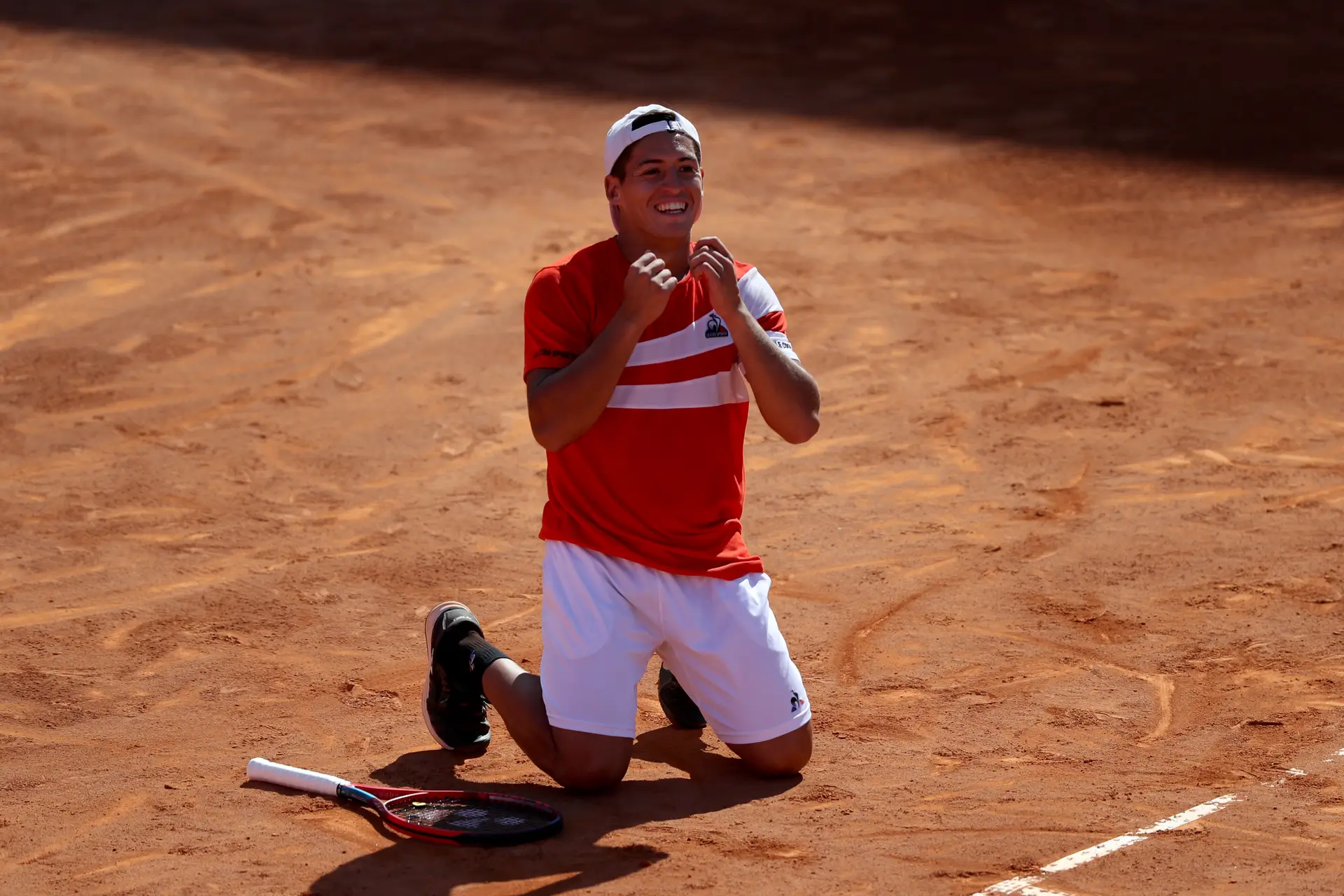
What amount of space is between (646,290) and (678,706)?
1384mm

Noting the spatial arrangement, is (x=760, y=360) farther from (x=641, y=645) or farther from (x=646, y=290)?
(x=641, y=645)

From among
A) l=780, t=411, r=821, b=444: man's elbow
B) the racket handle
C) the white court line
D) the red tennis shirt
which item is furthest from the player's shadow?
l=780, t=411, r=821, b=444: man's elbow

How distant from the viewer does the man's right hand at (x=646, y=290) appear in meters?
4.19

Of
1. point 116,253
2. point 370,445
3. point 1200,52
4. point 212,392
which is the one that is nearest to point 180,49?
point 116,253

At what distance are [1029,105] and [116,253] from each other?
6.56 meters

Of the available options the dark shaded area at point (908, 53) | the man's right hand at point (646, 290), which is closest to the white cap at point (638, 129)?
the man's right hand at point (646, 290)

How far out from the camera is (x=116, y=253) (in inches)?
371

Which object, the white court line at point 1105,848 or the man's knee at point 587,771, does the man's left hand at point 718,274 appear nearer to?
the man's knee at point 587,771

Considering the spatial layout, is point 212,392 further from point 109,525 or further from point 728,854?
point 728,854

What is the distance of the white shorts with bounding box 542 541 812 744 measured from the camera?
4426 millimetres

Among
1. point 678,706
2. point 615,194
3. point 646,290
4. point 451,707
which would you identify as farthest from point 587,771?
point 615,194

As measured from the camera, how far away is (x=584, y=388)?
13.9ft

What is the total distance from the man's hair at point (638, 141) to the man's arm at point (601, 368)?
1.07ft

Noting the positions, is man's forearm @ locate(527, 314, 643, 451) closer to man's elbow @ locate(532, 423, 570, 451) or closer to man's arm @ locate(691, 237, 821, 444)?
man's elbow @ locate(532, 423, 570, 451)
